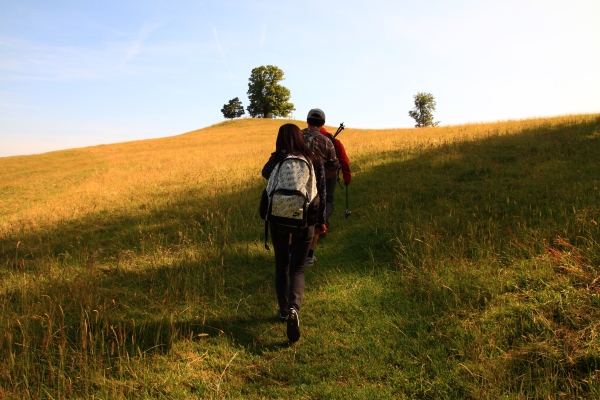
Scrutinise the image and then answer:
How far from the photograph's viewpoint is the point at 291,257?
13.8ft

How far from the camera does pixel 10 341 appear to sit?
3.75 m

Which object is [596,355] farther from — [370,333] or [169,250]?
[169,250]

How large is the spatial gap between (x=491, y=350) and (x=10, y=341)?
487cm

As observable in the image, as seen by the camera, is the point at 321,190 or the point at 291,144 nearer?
the point at 291,144

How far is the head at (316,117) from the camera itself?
18.5ft

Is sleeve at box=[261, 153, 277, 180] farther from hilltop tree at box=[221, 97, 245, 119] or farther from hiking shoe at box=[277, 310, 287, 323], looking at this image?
hilltop tree at box=[221, 97, 245, 119]

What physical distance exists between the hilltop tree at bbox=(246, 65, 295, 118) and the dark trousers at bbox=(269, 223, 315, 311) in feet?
230

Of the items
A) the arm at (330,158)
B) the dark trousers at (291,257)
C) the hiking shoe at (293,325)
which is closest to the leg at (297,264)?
the dark trousers at (291,257)

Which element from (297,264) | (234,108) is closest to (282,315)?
(297,264)

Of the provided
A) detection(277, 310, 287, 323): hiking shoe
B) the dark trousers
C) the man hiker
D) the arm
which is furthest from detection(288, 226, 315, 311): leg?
the arm

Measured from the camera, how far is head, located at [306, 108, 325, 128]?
5.63 metres

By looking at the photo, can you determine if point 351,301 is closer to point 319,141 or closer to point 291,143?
point 291,143

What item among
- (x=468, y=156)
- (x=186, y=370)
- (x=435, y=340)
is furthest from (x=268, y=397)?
(x=468, y=156)

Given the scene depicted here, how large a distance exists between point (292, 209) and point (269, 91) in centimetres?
7143
